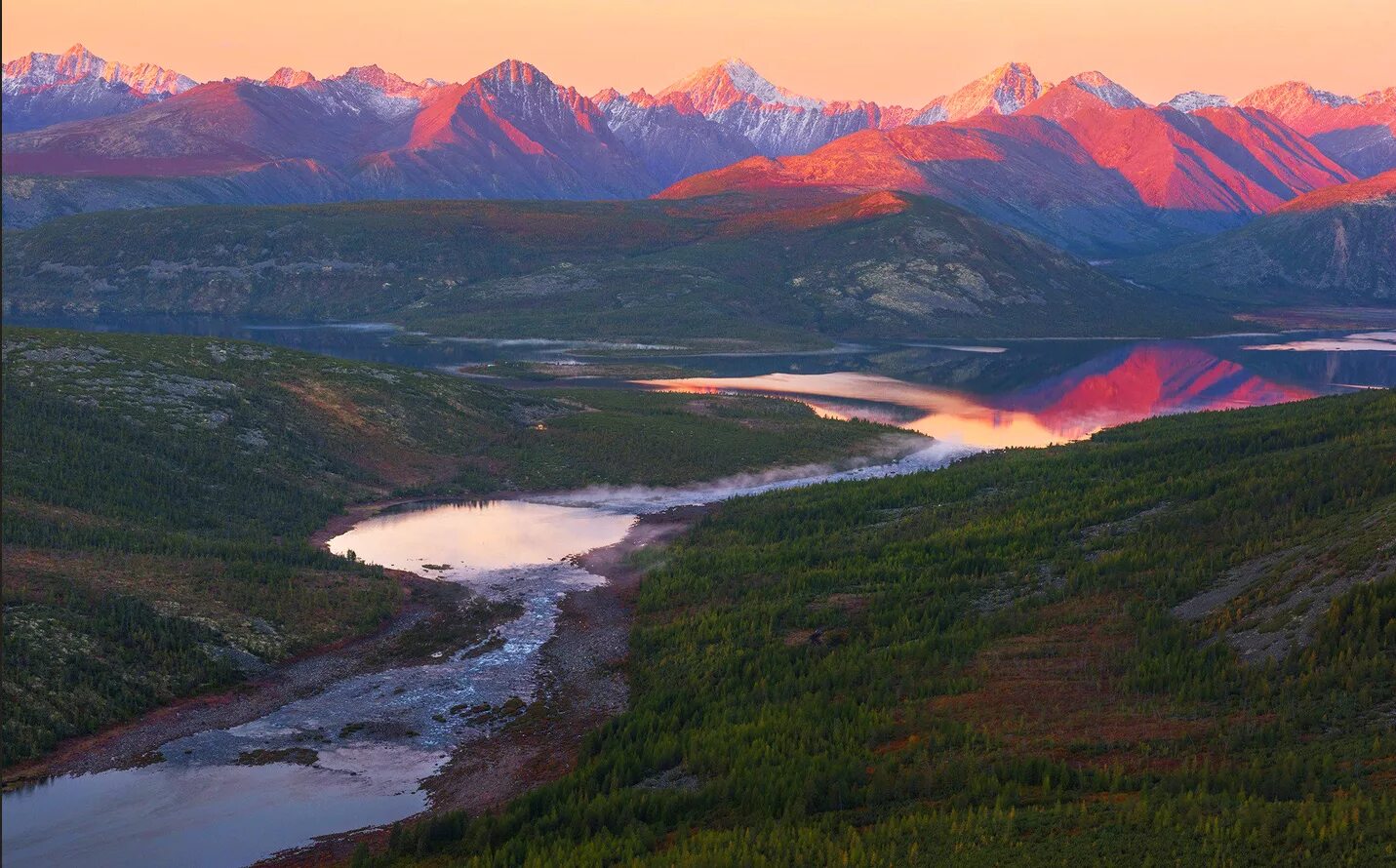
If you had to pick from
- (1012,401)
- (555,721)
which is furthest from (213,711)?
(1012,401)

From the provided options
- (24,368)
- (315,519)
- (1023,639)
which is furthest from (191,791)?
(24,368)

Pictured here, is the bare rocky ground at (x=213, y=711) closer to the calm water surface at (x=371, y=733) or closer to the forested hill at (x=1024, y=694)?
the calm water surface at (x=371, y=733)

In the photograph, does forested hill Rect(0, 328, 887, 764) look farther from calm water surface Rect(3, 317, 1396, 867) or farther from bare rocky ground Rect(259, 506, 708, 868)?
bare rocky ground Rect(259, 506, 708, 868)

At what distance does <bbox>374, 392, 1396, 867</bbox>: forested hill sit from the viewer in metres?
34.8

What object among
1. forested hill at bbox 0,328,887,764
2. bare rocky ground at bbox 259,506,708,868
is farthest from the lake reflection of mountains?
bare rocky ground at bbox 259,506,708,868

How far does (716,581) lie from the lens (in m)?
70.8

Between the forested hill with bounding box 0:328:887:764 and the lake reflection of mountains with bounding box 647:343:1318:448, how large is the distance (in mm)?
14368

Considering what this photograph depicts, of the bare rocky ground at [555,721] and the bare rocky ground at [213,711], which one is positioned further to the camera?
the bare rocky ground at [213,711]

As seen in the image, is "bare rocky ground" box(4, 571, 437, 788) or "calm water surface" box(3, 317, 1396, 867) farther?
"bare rocky ground" box(4, 571, 437, 788)

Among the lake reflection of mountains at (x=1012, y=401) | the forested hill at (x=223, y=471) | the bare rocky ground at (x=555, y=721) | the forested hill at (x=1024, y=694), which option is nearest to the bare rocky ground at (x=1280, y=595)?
the forested hill at (x=1024, y=694)

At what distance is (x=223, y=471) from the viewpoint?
302 feet

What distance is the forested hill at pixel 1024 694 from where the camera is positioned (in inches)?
1369

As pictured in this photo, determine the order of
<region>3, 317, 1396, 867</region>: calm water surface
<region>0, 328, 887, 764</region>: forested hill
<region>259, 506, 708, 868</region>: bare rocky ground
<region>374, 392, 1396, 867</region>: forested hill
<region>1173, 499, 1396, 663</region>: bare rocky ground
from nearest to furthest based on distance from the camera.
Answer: <region>374, 392, 1396, 867</region>: forested hill < <region>3, 317, 1396, 867</region>: calm water surface < <region>259, 506, 708, 868</region>: bare rocky ground < <region>1173, 499, 1396, 663</region>: bare rocky ground < <region>0, 328, 887, 764</region>: forested hill

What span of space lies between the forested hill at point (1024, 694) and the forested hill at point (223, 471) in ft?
63.2
